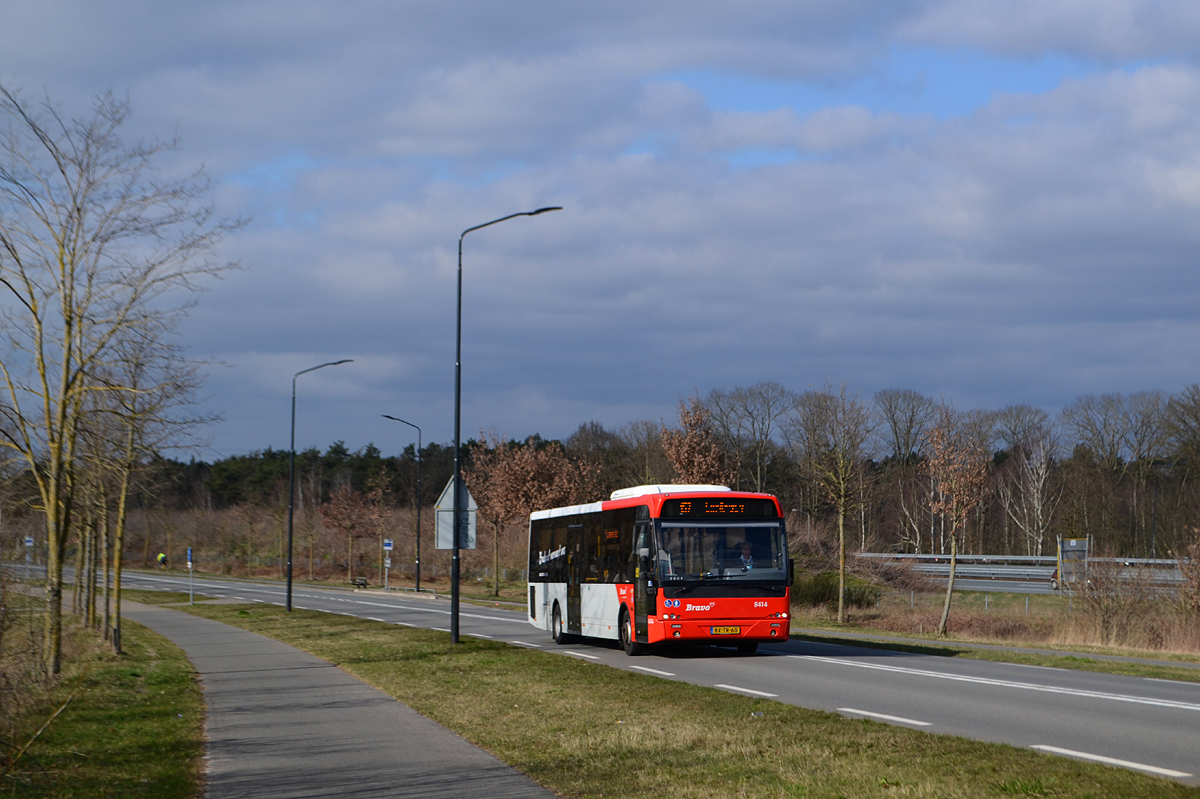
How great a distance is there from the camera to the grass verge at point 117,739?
8.79 metres

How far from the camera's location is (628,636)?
21.3m

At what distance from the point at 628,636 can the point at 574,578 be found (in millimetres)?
3528

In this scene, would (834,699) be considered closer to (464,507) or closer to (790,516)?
(464,507)

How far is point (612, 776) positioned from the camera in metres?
8.86

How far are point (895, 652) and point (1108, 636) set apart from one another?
8.32 metres

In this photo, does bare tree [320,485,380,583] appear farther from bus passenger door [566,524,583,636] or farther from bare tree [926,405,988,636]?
bus passenger door [566,524,583,636]

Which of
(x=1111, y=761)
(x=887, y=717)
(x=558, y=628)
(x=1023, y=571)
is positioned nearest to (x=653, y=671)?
(x=887, y=717)

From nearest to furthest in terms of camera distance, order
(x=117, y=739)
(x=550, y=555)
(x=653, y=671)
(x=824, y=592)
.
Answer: (x=117, y=739) → (x=653, y=671) → (x=550, y=555) → (x=824, y=592)

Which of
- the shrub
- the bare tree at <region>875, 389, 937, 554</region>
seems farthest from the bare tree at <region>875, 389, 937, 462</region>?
the shrub

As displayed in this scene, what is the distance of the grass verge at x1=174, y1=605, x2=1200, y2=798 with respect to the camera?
8.09m

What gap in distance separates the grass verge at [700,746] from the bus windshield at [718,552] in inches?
117

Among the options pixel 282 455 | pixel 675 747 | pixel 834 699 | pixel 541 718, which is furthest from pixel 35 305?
pixel 282 455

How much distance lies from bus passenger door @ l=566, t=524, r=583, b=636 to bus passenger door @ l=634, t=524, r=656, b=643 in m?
3.71

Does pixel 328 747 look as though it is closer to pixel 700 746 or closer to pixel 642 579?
pixel 700 746
